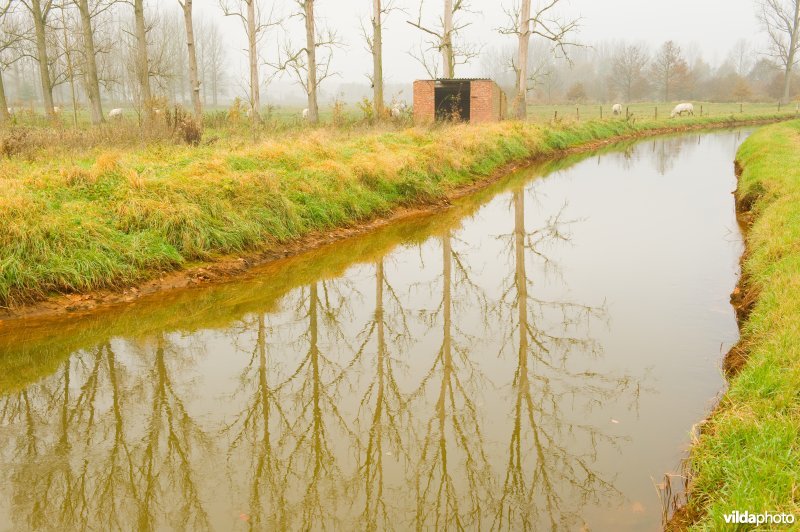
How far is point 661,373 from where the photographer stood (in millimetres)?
5516

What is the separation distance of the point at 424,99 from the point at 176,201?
1892 cm

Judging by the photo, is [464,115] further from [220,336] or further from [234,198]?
[220,336]

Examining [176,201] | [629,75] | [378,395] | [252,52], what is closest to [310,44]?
[252,52]

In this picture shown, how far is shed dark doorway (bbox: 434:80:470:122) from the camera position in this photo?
86.0 feet

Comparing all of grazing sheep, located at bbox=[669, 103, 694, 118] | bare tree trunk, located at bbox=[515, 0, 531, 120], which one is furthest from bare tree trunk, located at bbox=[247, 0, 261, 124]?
grazing sheep, located at bbox=[669, 103, 694, 118]

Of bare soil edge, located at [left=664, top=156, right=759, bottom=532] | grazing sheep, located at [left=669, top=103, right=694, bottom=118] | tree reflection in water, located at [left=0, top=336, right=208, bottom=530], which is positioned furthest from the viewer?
grazing sheep, located at [left=669, top=103, right=694, bottom=118]

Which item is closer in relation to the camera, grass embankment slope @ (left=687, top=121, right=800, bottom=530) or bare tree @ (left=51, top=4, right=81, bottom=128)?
grass embankment slope @ (left=687, top=121, right=800, bottom=530)

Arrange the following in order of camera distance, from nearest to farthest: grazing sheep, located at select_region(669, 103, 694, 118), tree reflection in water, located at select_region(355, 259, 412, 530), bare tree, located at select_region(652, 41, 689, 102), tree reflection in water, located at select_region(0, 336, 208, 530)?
tree reflection in water, located at select_region(0, 336, 208, 530)
tree reflection in water, located at select_region(355, 259, 412, 530)
grazing sheep, located at select_region(669, 103, 694, 118)
bare tree, located at select_region(652, 41, 689, 102)

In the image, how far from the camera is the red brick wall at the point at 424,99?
2608cm

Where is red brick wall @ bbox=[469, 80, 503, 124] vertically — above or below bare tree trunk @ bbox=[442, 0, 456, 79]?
below

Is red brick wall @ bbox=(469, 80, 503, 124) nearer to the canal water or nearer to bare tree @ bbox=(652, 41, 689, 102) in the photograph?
the canal water

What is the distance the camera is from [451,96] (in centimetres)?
2609

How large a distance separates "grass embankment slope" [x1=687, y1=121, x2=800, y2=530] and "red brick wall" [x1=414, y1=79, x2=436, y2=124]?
20.1 meters

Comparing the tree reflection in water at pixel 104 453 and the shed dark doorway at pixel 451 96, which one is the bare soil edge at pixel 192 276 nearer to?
the tree reflection in water at pixel 104 453
